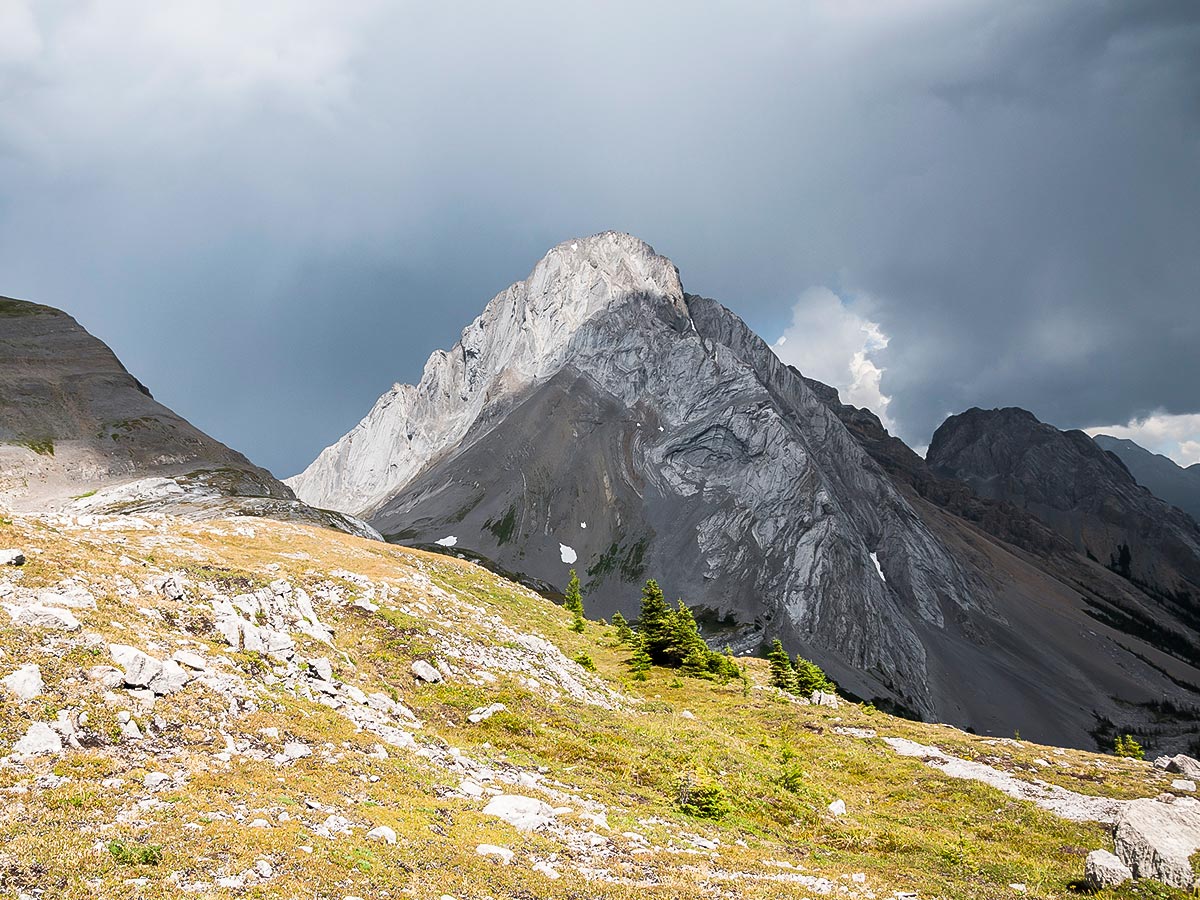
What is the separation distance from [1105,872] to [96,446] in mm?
144365

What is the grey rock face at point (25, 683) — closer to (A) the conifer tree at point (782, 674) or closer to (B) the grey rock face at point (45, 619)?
(B) the grey rock face at point (45, 619)

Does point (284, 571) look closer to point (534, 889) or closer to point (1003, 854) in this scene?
point (534, 889)

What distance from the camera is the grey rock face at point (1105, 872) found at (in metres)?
15.1

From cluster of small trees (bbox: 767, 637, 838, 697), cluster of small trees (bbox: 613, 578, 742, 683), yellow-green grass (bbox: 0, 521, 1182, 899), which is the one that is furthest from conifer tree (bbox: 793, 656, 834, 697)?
yellow-green grass (bbox: 0, 521, 1182, 899)

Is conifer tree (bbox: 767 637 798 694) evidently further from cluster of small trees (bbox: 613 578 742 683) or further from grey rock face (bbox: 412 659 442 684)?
grey rock face (bbox: 412 659 442 684)

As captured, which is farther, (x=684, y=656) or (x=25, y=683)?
(x=684, y=656)

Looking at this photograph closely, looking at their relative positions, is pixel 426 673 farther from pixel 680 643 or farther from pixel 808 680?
pixel 808 680

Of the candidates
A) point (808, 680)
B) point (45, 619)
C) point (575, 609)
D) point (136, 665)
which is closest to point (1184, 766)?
point (808, 680)

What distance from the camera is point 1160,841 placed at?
14945mm

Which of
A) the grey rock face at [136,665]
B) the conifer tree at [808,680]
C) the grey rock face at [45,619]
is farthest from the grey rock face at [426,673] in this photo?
the conifer tree at [808,680]

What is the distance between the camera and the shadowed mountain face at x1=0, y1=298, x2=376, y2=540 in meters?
90.6

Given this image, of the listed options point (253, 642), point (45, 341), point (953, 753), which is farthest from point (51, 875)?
point (45, 341)

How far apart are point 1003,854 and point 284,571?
34.0 metres

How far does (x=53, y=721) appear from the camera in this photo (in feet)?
43.8
